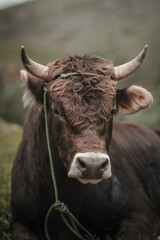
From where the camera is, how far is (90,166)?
127 inches

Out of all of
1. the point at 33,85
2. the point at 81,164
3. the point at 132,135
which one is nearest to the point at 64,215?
the point at 81,164

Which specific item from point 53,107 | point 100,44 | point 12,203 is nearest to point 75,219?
point 12,203

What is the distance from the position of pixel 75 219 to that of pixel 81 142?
1.07m

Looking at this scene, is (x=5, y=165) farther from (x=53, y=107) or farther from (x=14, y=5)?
(x=14, y=5)

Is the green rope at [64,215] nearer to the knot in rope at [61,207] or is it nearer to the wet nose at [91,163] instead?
the knot in rope at [61,207]

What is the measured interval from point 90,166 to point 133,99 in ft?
4.54

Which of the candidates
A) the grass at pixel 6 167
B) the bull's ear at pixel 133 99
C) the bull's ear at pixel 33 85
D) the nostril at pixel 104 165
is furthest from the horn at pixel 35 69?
the grass at pixel 6 167

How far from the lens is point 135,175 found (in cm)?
529

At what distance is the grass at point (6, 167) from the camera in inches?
202

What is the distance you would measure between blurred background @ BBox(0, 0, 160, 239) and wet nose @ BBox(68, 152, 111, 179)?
8880 millimetres

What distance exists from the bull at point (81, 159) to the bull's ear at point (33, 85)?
1 cm

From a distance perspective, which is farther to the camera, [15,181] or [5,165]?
[5,165]

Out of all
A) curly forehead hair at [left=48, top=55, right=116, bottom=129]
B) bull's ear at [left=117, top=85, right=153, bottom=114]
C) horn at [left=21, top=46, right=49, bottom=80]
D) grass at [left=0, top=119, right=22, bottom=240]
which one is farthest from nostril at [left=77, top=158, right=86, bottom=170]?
grass at [left=0, top=119, right=22, bottom=240]

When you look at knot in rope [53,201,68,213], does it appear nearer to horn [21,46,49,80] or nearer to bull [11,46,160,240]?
bull [11,46,160,240]
